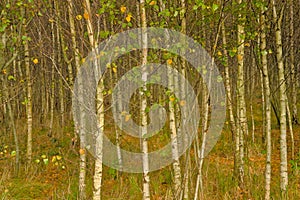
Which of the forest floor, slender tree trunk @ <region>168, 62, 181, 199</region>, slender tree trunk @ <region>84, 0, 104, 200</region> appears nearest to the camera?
slender tree trunk @ <region>84, 0, 104, 200</region>

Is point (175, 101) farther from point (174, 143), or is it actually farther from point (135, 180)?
point (135, 180)

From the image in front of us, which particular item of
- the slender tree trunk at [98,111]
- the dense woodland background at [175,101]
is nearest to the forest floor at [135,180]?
the dense woodland background at [175,101]

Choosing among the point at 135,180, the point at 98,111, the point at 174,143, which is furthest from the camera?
the point at 135,180

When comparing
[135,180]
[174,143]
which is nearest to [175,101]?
[174,143]

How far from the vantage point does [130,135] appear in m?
10.6

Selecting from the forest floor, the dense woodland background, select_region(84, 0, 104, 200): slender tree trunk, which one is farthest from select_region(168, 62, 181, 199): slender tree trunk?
select_region(84, 0, 104, 200): slender tree trunk

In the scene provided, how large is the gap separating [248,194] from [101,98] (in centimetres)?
308

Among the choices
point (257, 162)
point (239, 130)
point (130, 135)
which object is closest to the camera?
point (239, 130)

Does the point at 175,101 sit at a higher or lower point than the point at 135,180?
higher

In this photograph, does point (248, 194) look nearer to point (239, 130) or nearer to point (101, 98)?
point (239, 130)

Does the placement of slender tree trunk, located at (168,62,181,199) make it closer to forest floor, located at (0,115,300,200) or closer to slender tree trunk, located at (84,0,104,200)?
forest floor, located at (0,115,300,200)

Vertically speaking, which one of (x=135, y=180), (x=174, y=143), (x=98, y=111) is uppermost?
(x=98, y=111)

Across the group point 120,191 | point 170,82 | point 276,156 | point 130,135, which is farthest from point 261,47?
point 130,135

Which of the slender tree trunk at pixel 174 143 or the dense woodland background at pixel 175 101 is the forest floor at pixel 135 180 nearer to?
the dense woodland background at pixel 175 101
